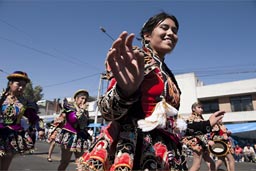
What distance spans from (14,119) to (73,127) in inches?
57.6

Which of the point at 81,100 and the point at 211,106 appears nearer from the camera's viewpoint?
the point at 81,100

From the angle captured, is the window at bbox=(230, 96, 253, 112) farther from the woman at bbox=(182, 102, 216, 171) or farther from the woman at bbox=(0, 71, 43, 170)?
the woman at bbox=(0, 71, 43, 170)

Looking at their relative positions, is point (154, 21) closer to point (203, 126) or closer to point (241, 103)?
point (203, 126)

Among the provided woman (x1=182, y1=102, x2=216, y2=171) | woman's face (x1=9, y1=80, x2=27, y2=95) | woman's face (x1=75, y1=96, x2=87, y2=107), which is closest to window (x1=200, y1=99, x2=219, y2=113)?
woman (x1=182, y1=102, x2=216, y2=171)

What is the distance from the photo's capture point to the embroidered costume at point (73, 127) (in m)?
4.99

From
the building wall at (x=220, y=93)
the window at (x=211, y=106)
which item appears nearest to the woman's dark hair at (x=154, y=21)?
the building wall at (x=220, y=93)

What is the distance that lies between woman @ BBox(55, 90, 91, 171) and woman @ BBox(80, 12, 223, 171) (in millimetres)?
3804

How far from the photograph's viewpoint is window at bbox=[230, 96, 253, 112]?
2669 centimetres

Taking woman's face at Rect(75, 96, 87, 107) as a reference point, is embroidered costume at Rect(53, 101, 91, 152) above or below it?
below

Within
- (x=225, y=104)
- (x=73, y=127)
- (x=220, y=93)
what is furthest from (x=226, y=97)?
(x=73, y=127)

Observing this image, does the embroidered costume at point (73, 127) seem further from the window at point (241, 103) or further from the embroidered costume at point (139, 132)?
the window at point (241, 103)

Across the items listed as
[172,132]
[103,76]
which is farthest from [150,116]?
[103,76]

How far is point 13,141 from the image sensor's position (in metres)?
3.78

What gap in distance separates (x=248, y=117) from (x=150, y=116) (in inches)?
1078
